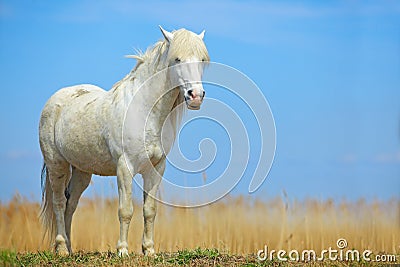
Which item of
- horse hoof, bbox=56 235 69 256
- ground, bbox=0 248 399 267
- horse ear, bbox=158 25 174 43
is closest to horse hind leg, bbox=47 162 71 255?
horse hoof, bbox=56 235 69 256

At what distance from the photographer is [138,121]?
6.93 m

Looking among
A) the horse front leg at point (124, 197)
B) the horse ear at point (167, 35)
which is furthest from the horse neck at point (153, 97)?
the horse front leg at point (124, 197)

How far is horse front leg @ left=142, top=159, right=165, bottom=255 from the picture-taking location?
7.06 m

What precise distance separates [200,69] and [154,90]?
2.52 ft

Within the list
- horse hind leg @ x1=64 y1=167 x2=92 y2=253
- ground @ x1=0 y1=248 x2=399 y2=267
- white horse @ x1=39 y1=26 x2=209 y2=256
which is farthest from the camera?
horse hind leg @ x1=64 y1=167 x2=92 y2=253

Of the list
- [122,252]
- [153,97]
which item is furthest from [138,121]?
[122,252]

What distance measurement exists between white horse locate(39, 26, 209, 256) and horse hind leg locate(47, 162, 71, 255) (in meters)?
0.12

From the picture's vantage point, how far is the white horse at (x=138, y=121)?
661 cm

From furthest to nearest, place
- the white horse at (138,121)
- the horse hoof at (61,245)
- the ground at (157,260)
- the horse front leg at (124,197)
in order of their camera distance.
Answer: the horse hoof at (61,245) < the horse front leg at (124,197) < the white horse at (138,121) < the ground at (157,260)

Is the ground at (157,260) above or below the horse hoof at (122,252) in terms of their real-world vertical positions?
below

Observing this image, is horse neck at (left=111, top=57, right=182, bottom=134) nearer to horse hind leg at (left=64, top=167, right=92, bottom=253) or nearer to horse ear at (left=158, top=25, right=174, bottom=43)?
horse ear at (left=158, top=25, right=174, bottom=43)

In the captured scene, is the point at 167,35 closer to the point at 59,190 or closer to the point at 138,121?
the point at 138,121

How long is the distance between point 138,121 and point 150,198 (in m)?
0.92

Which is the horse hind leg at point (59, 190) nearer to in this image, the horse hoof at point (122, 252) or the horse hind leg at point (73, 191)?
the horse hind leg at point (73, 191)
